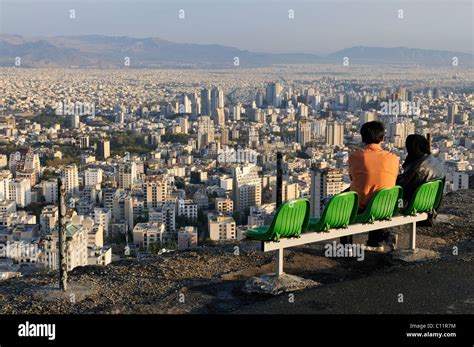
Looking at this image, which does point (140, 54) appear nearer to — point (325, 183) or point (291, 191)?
point (291, 191)

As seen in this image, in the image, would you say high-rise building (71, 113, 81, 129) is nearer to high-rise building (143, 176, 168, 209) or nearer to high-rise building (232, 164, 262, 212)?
high-rise building (143, 176, 168, 209)

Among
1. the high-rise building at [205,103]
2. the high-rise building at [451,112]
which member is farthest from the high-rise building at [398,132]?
the high-rise building at [205,103]

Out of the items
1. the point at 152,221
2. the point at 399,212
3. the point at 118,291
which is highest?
the point at 399,212

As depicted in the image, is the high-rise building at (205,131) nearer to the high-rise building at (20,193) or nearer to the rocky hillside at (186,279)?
the high-rise building at (20,193)

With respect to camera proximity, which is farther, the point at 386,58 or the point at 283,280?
the point at 386,58
